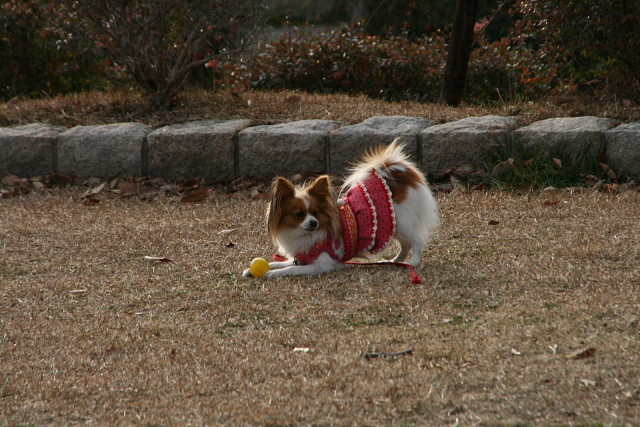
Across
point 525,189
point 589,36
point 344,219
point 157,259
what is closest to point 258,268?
point 344,219

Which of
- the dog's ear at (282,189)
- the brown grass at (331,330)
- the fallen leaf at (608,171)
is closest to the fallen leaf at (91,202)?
the brown grass at (331,330)

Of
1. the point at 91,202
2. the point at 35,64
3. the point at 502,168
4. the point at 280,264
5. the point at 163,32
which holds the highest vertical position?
the point at 163,32

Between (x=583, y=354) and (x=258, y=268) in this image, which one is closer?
(x=583, y=354)

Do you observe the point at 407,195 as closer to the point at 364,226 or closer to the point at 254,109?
the point at 364,226

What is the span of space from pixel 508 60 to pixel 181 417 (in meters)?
8.05

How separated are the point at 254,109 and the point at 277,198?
3791 mm

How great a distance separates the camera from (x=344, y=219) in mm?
4406

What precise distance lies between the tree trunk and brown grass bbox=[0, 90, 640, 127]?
540mm

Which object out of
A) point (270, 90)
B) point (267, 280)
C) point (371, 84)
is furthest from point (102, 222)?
point (371, 84)

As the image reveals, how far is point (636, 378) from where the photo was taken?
8.52ft

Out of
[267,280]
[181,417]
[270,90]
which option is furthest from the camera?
[270,90]

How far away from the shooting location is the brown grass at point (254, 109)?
24.1 feet

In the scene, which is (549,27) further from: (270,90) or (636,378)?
(636,378)

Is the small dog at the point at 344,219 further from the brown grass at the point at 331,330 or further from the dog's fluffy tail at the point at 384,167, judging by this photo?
the brown grass at the point at 331,330
